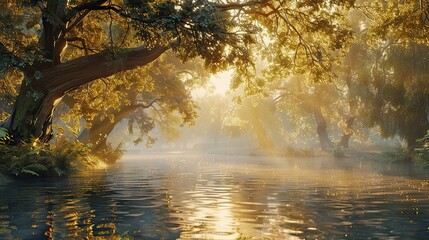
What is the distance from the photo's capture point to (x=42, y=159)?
17406 millimetres

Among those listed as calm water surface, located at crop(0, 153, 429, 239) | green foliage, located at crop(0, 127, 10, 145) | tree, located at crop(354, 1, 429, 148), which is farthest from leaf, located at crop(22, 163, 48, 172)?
tree, located at crop(354, 1, 429, 148)

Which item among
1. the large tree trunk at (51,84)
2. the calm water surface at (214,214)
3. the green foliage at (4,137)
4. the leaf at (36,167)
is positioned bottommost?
the calm water surface at (214,214)

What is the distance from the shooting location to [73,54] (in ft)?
75.6

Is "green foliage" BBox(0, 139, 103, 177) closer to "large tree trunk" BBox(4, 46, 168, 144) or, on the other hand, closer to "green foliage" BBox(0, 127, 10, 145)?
"green foliage" BBox(0, 127, 10, 145)

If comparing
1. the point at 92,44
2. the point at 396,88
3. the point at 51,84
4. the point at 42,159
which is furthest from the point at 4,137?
the point at 396,88

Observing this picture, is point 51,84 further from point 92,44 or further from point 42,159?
point 92,44

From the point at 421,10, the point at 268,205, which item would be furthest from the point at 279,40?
the point at 268,205

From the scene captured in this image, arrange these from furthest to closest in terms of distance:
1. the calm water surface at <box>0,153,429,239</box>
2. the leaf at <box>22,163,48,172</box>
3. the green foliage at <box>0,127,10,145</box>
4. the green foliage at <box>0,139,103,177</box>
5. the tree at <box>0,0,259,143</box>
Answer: the leaf at <box>22,163,48,172</box>
the green foliage at <box>0,139,103,177</box>
the green foliage at <box>0,127,10,145</box>
the tree at <box>0,0,259,143</box>
the calm water surface at <box>0,153,429,239</box>

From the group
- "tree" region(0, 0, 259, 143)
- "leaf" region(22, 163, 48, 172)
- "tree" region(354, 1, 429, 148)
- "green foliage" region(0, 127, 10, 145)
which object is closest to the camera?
"tree" region(0, 0, 259, 143)

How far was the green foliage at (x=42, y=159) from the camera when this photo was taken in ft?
52.5

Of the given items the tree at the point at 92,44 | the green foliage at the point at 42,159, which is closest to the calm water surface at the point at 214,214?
the green foliage at the point at 42,159

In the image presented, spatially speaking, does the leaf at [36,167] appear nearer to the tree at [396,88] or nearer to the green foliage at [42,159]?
the green foliage at [42,159]

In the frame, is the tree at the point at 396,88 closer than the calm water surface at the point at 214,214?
No

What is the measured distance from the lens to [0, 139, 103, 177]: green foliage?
16.0 metres
